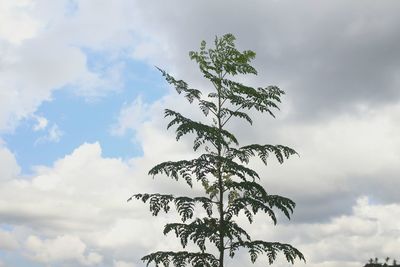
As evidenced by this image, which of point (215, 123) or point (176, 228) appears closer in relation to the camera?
point (176, 228)

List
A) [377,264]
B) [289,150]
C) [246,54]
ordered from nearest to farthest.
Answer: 1. [289,150]
2. [246,54]
3. [377,264]

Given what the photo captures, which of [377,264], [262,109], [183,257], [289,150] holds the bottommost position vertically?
[183,257]

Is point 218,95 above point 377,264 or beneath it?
beneath

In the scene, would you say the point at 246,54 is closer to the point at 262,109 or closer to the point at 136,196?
the point at 262,109

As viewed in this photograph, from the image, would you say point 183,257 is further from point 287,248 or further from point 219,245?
point 287,248

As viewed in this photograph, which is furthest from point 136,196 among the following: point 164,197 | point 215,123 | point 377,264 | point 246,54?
point 377,264

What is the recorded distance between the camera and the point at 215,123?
36.4 ft

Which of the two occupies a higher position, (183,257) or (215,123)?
(215,123)

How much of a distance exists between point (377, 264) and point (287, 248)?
3409cm

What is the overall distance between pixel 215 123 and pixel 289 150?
164cm

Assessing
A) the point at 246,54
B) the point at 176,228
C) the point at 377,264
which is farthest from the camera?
the point at 377,264

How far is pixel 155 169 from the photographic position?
10234 millimetres

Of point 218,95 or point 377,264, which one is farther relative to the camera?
point 377,264

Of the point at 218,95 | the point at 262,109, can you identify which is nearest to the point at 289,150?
the point at 262,109
